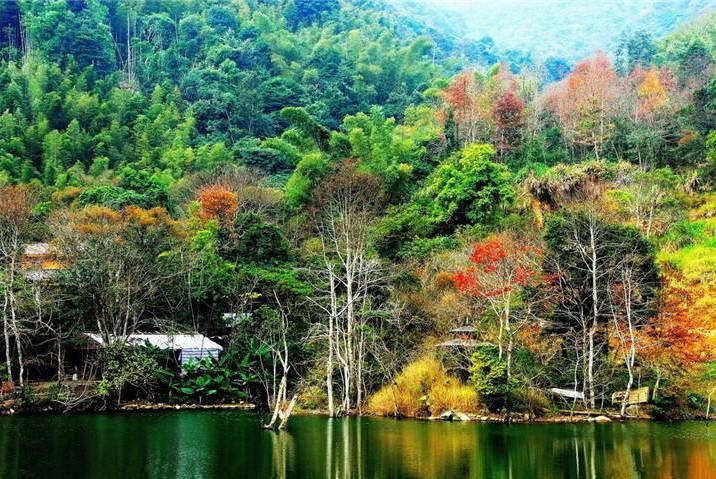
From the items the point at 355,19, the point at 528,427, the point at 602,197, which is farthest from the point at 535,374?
the point at 355,19

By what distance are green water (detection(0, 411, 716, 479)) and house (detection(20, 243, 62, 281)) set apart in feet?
22.0

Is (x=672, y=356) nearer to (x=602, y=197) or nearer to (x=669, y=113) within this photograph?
(x=602, y=197)

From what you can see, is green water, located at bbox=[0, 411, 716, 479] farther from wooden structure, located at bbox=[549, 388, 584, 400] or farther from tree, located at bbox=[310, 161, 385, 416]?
tree, located at bbox=[310, 161, 385, 416]

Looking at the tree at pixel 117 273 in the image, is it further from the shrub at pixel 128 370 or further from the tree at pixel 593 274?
the tree at pixel 593 274

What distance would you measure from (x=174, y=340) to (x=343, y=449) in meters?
11.9

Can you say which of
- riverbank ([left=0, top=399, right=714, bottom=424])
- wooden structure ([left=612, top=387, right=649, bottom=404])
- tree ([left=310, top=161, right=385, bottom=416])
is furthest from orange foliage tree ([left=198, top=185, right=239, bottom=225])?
wooden structure ([left=612, top=387, right=649, bottom=404])

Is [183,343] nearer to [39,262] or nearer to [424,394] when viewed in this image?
[39,262]

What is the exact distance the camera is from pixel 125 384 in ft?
82.9

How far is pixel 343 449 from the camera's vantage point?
17.0 m

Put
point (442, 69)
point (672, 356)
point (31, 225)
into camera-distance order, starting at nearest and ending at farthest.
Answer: point (672, 356)
point (31, 225)
point (442, 69)

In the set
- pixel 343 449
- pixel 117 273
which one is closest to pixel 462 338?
pixel 343 449

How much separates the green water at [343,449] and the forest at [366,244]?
83.6 inches

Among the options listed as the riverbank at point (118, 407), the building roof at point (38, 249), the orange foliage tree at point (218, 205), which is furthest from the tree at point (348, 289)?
the building roof at point (38, 249)

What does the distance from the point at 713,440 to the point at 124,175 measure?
30.5 metres
